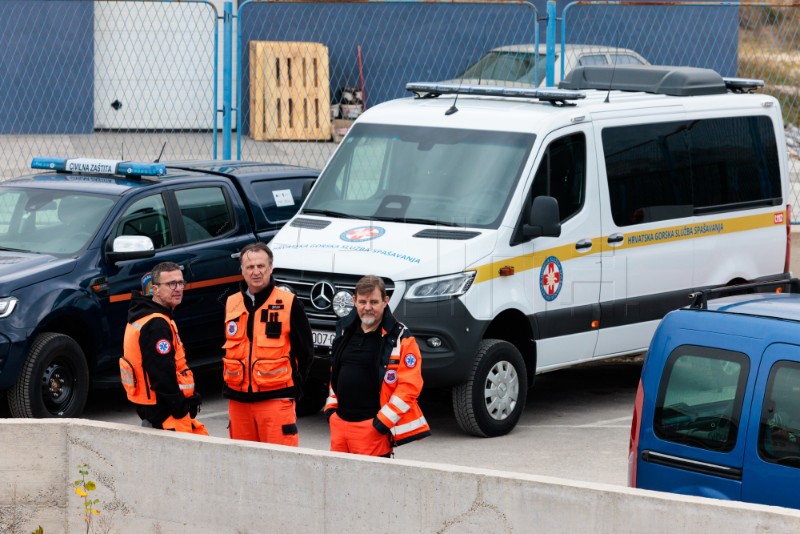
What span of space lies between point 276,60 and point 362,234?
9.98 m

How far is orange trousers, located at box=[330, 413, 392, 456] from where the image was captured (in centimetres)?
684

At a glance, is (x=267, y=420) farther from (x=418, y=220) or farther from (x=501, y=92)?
(x=501, y=92)

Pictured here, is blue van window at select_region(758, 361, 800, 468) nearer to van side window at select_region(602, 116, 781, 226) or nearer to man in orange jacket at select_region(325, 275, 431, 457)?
man in orange jacket at select_region(325, 275, 431, 457)

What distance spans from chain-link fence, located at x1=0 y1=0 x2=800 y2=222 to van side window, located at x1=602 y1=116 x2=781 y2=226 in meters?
2.97

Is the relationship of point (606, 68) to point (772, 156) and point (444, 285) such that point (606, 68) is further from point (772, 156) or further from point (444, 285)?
point (444, 285)

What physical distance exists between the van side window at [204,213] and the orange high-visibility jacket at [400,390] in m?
3.73

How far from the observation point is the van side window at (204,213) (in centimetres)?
1024

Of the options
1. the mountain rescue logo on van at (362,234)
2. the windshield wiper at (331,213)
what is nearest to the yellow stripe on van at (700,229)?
the mountain rescue logo on van at (362,234)

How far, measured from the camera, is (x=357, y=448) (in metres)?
6.88

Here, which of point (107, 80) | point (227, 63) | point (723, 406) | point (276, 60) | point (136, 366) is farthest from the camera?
point (276, 60)

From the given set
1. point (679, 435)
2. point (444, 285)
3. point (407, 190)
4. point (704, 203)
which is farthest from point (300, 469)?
point (704, 203)

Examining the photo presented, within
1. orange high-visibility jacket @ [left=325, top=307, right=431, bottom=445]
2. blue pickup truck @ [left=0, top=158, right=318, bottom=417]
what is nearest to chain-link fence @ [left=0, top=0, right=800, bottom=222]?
blue pickup truck @ [left=0, top=158, right=318, bottom=417]

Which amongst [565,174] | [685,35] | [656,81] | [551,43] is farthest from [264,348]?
[685,35]

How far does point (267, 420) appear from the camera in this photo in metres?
7.34
